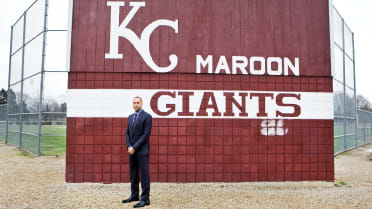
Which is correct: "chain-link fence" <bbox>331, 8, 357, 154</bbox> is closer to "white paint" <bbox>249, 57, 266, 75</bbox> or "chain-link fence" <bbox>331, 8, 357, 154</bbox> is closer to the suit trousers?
"white paint" <bbox>249, 57, 266, 75</bbox>

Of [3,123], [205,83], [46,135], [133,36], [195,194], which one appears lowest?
[195,194]

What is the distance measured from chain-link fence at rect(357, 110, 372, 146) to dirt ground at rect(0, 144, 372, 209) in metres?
13.8

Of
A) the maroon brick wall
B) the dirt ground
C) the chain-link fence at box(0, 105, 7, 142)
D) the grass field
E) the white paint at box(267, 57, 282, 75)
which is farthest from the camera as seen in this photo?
the chain-link fence at box(0, 105, 7, 142)

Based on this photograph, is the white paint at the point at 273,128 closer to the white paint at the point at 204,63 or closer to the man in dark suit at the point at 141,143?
the white paint at the point at 204,63

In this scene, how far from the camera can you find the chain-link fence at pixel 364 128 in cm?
1963

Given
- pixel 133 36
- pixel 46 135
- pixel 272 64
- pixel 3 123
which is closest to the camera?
pixel 133 36

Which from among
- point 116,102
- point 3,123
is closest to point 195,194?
point 116,102

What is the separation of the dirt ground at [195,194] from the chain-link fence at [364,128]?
1381 cm

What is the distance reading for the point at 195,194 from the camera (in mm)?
5914

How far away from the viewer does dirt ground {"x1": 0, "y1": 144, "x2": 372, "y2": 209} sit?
525 centimetres

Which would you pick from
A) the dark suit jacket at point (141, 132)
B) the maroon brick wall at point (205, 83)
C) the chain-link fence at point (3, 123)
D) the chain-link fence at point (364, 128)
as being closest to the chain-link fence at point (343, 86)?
the chain-link fence at point (364, 128)

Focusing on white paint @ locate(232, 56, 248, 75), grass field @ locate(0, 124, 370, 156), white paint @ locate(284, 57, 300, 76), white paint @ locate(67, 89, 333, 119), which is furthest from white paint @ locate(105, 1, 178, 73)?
grass field @ locate(0, 124, 370, 156)

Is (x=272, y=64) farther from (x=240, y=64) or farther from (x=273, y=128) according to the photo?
(x=273, y=128)

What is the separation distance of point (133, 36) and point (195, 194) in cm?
410
